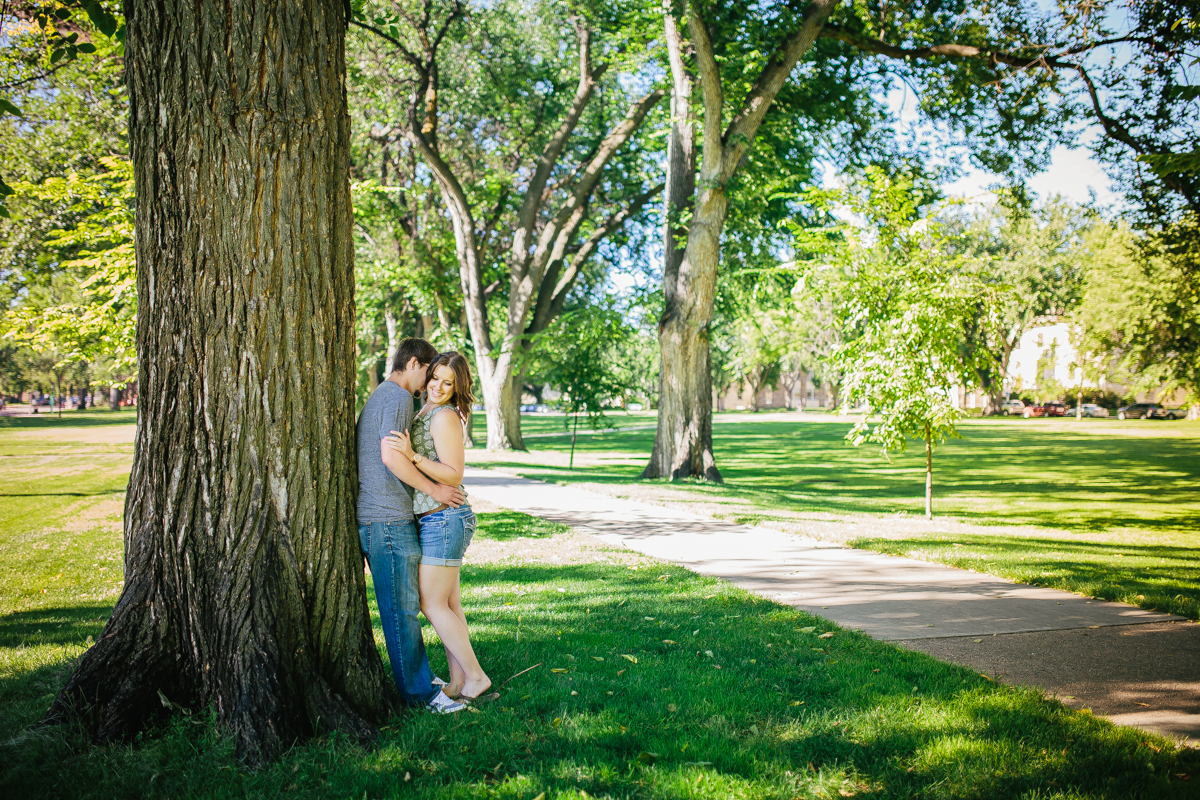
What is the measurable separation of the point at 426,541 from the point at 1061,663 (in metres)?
3.80

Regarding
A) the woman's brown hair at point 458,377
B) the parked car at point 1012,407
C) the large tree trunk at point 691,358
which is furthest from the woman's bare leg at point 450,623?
the parked car at point 1012,407

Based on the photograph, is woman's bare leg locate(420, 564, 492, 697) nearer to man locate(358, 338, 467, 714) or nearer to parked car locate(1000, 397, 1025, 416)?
man locate(358, 338, 467, 714)

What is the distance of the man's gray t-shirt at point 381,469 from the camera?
374 cm

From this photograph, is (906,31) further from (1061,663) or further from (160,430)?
(160,430)

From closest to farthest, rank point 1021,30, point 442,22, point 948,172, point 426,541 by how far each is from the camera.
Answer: point 426,541
point 1021,30
point 948,172
point 442,22

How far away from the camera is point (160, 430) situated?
3.43m

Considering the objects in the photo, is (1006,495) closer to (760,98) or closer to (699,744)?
(760,98)

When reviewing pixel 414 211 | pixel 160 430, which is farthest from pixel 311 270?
pixel 414 211

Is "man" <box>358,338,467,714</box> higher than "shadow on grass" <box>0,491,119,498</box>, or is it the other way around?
"man" <box>358,338,467,714</box>

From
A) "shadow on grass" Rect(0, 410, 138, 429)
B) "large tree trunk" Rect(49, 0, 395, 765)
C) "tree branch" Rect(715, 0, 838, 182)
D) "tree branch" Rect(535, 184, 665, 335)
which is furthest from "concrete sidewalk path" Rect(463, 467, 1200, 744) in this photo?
"shadow on grass" Rect(0, 410, 138, 429)

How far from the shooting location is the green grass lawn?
298 centimetres

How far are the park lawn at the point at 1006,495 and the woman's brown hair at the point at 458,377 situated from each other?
5.58 m

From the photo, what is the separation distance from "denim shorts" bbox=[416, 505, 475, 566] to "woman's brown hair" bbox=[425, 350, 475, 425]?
0.50 m

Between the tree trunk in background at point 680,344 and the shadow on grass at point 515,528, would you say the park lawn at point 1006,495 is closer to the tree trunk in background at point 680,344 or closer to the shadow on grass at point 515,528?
the tree trunk in background at point 680,344
